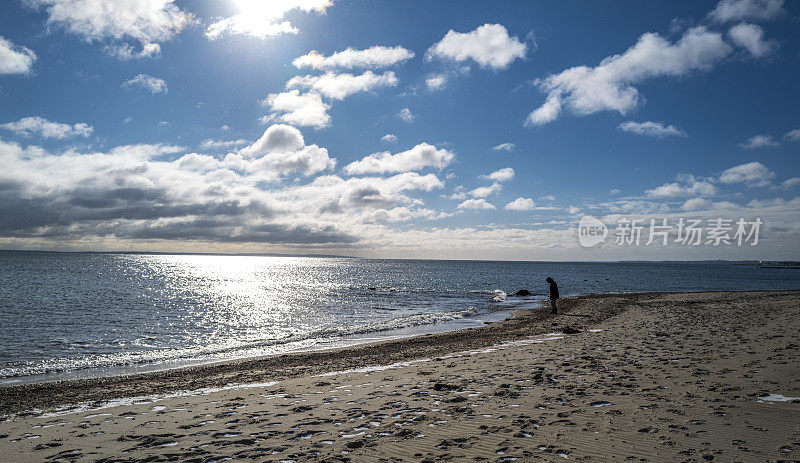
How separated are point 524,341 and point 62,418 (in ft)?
55.6

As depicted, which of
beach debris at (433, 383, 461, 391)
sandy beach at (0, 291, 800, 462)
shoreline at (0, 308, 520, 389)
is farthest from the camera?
shoreline at (0, 308, 520, 389)

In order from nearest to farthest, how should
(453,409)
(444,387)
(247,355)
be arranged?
(453,409)
(444,387)
(247,355)

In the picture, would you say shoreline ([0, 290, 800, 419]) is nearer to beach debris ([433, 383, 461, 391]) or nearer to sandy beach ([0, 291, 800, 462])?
sandy beach ([0, 291, 800, 462])

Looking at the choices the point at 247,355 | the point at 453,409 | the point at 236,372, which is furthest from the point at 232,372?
the point at 453,409

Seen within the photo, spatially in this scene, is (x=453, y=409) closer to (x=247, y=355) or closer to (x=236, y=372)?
(x=236, y=372)

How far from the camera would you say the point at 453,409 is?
861 cm

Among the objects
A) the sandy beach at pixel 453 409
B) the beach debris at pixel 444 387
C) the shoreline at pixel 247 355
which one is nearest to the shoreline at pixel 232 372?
the sandy beach at pixel 453 409

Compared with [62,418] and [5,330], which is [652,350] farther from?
[5,330]

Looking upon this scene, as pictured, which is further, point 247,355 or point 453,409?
point 247,355

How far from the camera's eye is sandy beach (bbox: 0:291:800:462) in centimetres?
662

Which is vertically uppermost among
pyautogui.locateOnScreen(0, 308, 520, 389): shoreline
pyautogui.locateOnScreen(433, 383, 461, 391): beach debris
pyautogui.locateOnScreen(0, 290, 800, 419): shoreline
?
pyautogui.locateOnScreen(433, 383, 461, 391): beach debris

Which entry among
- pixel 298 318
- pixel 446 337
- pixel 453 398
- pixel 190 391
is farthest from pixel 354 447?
pixel 298 318

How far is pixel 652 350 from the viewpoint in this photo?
46.8ft

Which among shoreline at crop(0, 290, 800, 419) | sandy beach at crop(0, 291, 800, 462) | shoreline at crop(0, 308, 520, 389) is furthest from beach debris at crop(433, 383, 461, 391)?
shoreline at crop(0, 308, 520, 389)
